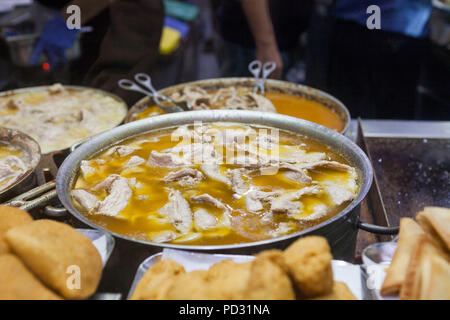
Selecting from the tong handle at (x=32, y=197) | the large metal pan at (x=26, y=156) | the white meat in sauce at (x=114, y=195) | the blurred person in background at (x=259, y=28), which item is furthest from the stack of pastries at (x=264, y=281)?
A: the blurred person in background at (x=259, y=28)

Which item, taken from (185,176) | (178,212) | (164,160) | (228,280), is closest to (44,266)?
(228,280)

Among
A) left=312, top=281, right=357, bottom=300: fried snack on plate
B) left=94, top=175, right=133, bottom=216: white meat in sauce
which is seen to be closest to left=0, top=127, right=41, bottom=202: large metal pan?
left=94, top=175, right=133, bottom=216: white meat in sauce

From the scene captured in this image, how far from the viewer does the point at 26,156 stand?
2252 millimetres

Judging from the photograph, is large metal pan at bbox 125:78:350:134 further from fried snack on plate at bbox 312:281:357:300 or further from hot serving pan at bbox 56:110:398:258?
fried snack on plate at bbox 312:281:357:300

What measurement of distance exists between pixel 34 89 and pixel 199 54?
6343 mm

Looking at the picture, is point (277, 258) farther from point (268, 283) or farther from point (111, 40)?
point (111, 40)

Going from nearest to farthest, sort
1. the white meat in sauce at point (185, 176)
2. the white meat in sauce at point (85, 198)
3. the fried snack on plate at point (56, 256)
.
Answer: the fried snack on plate at point (56, 256)
the white meat in sauce at point (85, 198)
the white meat in sauce at point (185, 176)

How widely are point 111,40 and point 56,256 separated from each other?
11.7 ft

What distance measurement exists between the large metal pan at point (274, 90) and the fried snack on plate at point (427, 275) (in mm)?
1691

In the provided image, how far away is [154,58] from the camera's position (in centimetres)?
441

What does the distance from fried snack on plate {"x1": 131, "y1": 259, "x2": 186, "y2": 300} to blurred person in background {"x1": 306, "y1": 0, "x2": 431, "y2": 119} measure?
3871mm

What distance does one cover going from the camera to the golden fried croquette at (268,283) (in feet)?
3.33

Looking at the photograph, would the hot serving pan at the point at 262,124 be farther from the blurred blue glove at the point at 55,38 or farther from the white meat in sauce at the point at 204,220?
the blurred blue glove at the point at 55,38
